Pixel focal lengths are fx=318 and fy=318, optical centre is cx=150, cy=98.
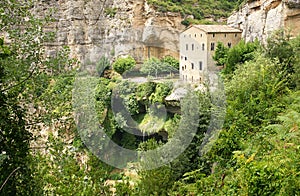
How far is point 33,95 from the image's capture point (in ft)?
16.8

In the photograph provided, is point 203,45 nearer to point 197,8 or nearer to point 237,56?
point 237,56

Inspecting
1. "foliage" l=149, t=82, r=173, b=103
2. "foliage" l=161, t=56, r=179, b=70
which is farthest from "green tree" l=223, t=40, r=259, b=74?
"foliage" l=161, t=56, r=179, b=70

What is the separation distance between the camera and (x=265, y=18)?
69.5ft

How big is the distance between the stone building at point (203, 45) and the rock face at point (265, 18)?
1.26 metres

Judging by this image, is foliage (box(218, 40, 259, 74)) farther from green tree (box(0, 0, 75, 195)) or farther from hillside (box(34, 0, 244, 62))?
green tree (box(0, 0, 75, 195))

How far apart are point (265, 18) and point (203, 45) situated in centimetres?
464

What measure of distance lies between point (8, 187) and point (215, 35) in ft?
70.3

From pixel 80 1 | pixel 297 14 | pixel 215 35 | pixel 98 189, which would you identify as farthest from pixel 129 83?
pixel 98 189

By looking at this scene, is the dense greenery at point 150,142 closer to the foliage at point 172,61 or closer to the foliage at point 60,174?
the foliage at point 60,174

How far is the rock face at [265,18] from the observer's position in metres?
18.4

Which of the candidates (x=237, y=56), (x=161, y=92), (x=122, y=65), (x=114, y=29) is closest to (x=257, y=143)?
(x=237, y=56)

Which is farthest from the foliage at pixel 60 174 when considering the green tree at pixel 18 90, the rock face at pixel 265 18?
the rock face at pixel 265 18

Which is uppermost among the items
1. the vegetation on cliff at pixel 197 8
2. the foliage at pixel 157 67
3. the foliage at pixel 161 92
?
the vegetation on cliff at pixel 197 8

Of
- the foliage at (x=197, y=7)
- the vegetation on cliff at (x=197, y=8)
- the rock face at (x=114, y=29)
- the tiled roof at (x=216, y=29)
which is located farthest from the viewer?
the vegetation on cliff at (x=197, y=8)
